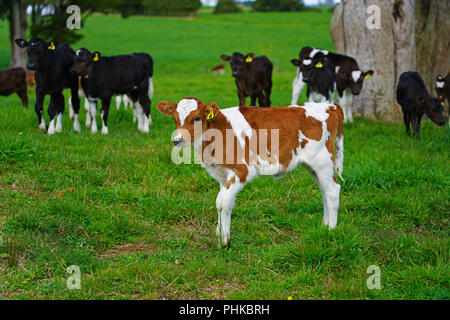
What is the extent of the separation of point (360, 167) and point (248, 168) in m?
2.82

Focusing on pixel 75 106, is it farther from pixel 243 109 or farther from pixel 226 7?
pixel 226 7

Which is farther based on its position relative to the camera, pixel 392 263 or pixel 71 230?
pixel 71 230

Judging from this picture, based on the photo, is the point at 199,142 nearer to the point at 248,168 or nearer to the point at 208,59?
the point at 248,168

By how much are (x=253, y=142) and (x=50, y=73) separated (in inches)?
248

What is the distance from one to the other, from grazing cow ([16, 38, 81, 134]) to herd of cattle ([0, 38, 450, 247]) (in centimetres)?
2

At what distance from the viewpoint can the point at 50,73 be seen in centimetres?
1032

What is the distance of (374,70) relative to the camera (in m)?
12.4

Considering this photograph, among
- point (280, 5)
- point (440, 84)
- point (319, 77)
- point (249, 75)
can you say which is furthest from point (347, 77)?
point (280, 5)

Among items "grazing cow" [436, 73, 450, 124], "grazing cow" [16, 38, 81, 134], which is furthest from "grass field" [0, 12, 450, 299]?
"grazing cow" [436, 73, 450, 124]

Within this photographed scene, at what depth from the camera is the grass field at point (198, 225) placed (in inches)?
187

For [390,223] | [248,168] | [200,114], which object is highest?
[200,114]

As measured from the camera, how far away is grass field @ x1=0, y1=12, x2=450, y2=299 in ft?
15.6

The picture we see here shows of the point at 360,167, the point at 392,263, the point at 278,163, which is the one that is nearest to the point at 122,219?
the point at 278,163
